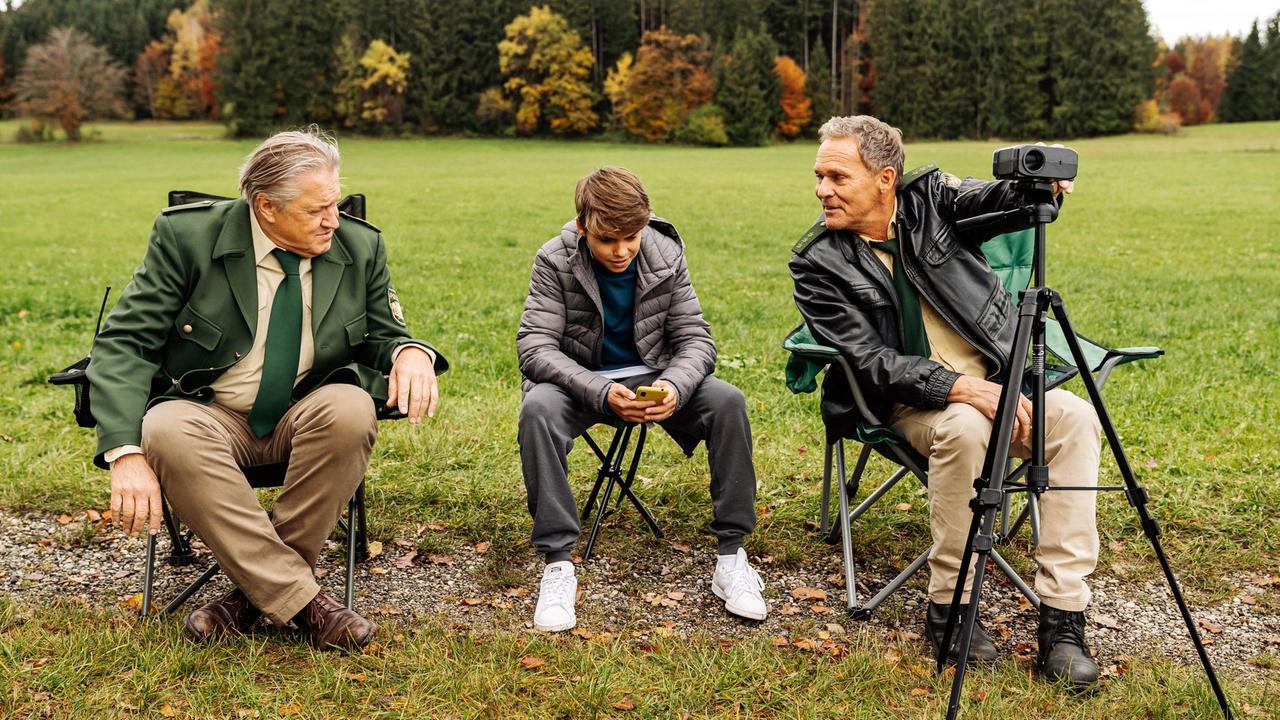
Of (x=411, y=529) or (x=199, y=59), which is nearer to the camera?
(x=411, y=529)

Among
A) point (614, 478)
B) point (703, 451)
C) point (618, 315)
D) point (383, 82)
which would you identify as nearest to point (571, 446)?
point (614, 478)

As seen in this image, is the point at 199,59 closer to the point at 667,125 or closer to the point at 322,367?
the point at 667,125

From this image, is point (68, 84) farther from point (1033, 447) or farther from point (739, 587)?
point (1033, 447)

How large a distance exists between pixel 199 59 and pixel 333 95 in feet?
48.5

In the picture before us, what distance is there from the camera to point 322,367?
3393mm

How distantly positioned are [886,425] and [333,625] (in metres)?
1.87

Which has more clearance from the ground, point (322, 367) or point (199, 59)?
point (199, 59)

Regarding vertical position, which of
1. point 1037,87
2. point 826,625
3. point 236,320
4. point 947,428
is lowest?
point 826,625

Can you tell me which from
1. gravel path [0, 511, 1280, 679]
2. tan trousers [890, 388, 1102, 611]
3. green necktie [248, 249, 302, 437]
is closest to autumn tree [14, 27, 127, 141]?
gravel path [0, 511, 1280, 679]

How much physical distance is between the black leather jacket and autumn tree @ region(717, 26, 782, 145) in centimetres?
5002

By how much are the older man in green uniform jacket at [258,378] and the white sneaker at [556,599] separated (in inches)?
21.0

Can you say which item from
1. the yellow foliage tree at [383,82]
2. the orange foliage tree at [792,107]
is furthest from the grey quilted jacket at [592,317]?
the yellow foliage tree at [383,82]

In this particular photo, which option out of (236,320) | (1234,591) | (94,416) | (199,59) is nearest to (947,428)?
(1234,591)

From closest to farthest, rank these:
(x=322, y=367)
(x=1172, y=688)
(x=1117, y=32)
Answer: (x=1172, y=688), (x=322, y=367), (x=1117, y=32)
